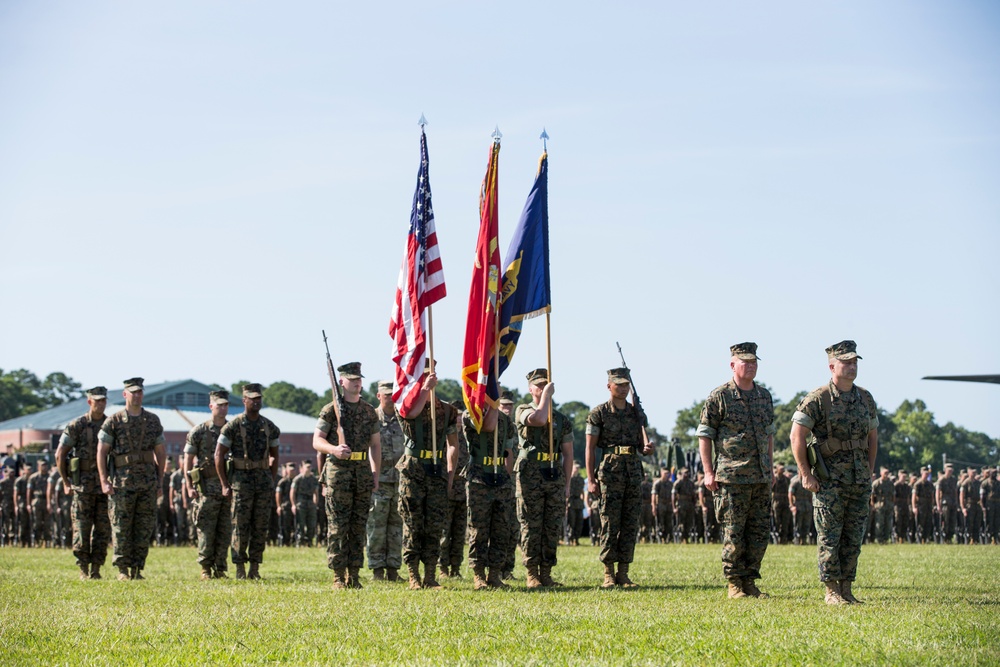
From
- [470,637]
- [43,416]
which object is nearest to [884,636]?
[470,637]

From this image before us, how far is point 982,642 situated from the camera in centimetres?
809

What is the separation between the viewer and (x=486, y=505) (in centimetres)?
1255

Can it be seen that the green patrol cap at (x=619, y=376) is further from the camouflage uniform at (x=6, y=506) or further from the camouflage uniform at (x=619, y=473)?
the camouflage uniform at (x=6, y=506)

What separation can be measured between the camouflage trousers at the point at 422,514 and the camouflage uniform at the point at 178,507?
52.2 ft

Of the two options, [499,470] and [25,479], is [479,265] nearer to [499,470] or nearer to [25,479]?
[499,470]

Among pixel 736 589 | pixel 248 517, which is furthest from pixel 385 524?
pixel 736 589

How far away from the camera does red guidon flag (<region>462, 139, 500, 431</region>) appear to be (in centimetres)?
1258

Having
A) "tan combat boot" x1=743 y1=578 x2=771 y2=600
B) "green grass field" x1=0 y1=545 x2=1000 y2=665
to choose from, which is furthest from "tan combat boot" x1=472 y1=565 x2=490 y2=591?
"tan combat boot" x1=743 y1=578 x2=771 y2=600

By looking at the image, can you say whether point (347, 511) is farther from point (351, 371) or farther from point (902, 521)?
point (902, 521)

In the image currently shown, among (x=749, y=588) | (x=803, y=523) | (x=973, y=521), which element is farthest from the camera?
(x=973, y=521)

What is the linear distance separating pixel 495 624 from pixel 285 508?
20167mm

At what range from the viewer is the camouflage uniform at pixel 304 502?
27.5 metres

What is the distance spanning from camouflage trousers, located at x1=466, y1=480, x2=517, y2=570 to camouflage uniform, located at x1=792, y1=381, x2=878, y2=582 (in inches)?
125

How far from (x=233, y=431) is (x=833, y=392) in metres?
7.31
